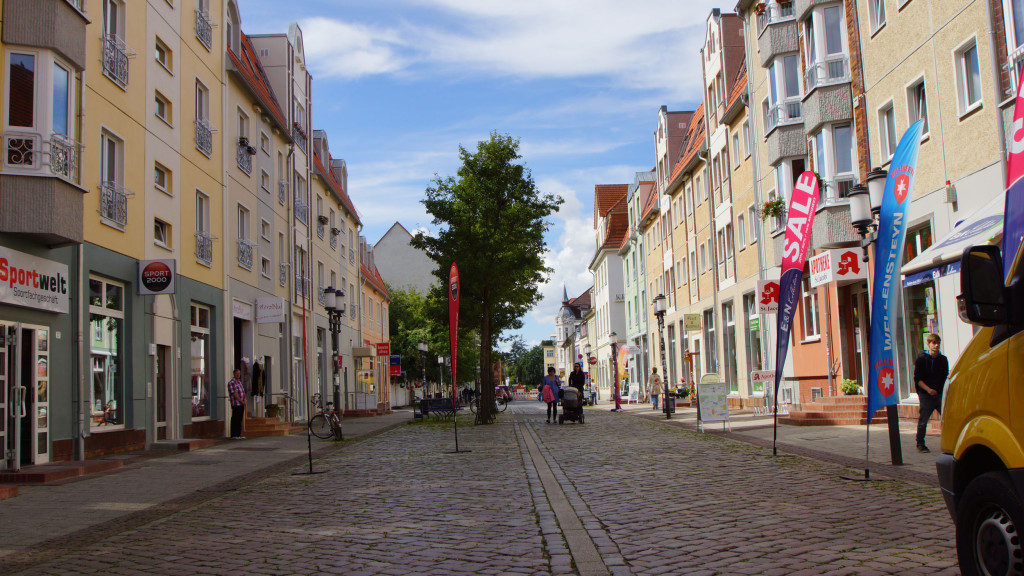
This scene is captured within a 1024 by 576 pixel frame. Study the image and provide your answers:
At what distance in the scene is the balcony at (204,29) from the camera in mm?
24183

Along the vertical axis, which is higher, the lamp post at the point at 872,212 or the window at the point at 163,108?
the window at the point at 163,108

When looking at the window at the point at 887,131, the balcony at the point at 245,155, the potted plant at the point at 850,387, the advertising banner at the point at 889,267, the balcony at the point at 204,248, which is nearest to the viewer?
the advertising banner at the point at 889,267

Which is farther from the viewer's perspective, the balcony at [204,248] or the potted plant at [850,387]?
the balcony at [204,248]

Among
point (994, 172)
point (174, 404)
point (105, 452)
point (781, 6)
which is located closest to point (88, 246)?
point (105, 452)

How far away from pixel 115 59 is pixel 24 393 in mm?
7371

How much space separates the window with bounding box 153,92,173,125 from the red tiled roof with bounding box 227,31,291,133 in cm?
502

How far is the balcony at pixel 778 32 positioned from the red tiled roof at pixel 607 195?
46.6 m

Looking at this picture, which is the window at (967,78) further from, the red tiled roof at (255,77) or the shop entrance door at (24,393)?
the red tiled roof at (255,77)

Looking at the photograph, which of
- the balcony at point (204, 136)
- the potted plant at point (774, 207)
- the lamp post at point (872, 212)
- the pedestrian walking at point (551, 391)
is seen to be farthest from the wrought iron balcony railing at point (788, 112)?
the balcony at point (204, 136)

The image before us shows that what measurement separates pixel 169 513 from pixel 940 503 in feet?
25.4

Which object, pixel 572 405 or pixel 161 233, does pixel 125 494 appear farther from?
pixel 572 405

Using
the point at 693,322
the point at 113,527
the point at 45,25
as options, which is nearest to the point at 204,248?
the point at 45,25

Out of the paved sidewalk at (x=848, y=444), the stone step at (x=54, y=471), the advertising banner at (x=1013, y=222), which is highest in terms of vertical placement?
the advertising banner at (x=1013, y=222)

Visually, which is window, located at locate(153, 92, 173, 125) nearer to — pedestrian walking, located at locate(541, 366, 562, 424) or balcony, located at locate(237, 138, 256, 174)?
balcony, located at locate(237, 138, 256, 174)
